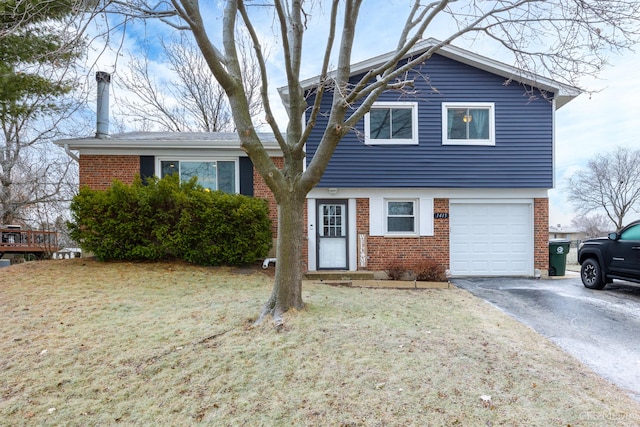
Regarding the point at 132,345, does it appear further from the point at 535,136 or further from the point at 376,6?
the point at 535,136

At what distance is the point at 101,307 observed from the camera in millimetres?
5340

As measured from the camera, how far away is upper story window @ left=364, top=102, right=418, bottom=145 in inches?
378

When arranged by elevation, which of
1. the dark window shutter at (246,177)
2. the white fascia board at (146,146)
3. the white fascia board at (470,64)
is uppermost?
the white fascia board at (470,64)

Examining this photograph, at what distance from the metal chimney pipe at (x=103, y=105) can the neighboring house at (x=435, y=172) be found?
2.84 ft

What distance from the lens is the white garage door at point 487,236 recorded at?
9781 millimetres

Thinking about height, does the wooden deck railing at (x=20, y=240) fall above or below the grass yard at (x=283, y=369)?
above

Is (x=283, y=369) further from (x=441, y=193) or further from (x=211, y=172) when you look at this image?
(x=211, y=172)

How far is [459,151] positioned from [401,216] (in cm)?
239

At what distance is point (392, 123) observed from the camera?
31.8ft

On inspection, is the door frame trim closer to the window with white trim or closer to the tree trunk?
the window with white trim

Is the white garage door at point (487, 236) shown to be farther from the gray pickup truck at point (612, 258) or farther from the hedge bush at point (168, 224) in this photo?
the hedge bush at point (168, 224)

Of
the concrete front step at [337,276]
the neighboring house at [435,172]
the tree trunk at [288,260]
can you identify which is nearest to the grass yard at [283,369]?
the tree trunk at [288,260]

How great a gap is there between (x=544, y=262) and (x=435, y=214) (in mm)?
3307

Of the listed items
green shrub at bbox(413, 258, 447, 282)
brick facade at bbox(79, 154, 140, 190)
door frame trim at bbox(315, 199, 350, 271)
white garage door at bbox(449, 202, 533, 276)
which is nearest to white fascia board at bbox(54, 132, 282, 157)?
brick facade at bbox(79, 154, 140, 190)
